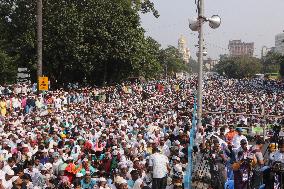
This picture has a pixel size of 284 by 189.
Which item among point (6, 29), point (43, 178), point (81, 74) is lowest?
point (43, 178)

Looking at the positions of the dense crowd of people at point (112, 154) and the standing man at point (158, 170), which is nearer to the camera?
the dense crowd of people at point (112, 154)

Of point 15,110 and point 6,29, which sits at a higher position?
point 6,29

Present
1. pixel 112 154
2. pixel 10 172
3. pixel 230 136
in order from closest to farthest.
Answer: pixel 10 172 < pixel 112 154 < pixel 230 136

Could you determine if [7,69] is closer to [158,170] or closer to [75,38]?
[75,38]

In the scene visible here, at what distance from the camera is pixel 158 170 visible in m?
11.2

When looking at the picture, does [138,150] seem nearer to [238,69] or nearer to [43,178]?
[43,178]

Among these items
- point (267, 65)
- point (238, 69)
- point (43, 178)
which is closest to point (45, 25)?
point (43, 178)

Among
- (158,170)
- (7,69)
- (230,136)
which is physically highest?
(7,69)

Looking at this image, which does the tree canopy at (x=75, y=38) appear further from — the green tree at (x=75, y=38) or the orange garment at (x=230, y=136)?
the orange garment at (x=230, y=136)

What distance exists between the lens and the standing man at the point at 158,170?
36.7 ft

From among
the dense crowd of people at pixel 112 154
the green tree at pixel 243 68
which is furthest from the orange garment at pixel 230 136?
the green tree at pixel 243 68

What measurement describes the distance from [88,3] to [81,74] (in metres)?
6.11

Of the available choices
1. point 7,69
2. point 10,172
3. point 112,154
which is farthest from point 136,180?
point 7,69

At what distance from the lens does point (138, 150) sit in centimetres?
1458
